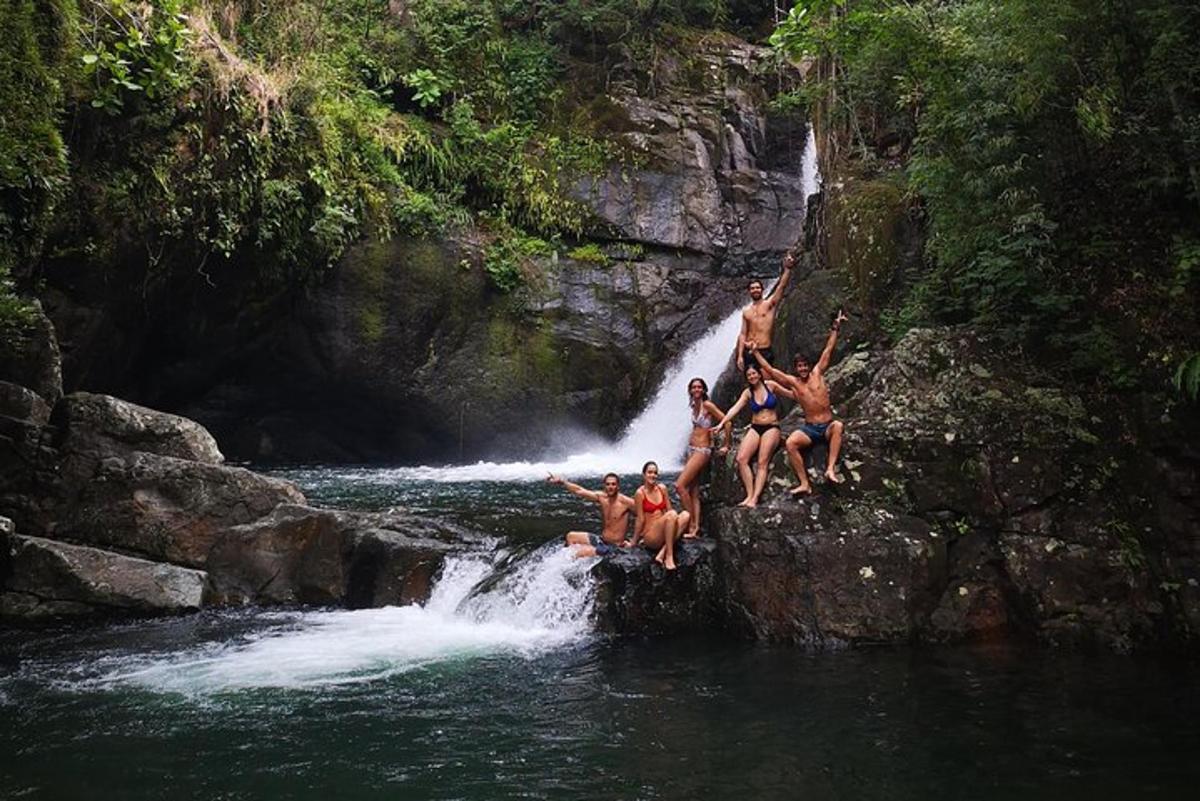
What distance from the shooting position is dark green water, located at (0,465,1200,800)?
4992 millimetres

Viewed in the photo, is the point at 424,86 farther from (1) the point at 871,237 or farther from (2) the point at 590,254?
(1) the point at 871,237

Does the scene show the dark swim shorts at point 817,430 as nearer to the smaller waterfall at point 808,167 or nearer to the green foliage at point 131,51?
the green foliage at point 131,51

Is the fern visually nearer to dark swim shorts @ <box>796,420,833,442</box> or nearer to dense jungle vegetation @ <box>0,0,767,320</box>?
dark swim shorts @ <box>796,420,833,442</box>

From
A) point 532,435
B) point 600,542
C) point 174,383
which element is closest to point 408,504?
point 600,542

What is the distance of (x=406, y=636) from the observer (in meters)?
8.15

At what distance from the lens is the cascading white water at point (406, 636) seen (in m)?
6.94

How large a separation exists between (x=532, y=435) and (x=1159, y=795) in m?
14.6

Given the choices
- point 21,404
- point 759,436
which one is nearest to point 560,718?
point 759,436

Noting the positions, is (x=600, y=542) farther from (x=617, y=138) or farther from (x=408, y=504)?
(x=617, y=138)

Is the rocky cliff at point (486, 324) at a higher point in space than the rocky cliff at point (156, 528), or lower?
higher

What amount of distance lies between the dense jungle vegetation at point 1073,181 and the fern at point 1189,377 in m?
0.02

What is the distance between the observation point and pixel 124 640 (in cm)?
795

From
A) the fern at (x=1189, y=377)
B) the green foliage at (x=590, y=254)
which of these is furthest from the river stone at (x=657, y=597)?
the green foliage at (x=590, y=254)

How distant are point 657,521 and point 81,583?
218 inches
